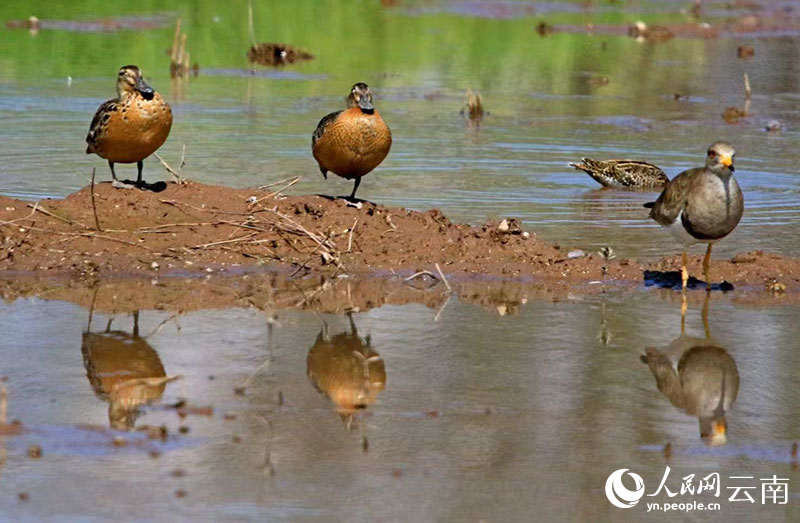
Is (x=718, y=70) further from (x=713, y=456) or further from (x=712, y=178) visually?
(x=713, y=456)

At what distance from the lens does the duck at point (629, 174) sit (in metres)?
14.9

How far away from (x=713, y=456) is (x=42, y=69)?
1820 centimetres

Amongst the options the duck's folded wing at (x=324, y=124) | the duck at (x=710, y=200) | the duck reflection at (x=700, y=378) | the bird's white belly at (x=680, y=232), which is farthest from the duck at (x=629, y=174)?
the duck reflection at (x=700, y=378)

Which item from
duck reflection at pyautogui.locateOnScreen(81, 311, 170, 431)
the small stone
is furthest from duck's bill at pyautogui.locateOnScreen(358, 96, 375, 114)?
the small stone

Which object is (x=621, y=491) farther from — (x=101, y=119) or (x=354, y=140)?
(x=101, y=119)

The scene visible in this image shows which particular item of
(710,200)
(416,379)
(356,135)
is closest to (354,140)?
(356,135)

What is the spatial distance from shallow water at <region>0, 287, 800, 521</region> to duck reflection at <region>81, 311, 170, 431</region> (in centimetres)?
3

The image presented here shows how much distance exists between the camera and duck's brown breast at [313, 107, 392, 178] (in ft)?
36.4

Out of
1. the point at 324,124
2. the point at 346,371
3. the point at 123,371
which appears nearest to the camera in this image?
the point at 123,371

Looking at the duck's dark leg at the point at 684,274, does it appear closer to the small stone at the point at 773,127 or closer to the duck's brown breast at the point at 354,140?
the duck's brown breast at the point at 354,140

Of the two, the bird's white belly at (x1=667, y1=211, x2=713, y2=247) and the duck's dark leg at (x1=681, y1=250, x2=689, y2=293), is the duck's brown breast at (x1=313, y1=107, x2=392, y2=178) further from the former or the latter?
the duck's dark leg at (x1=681, y1=250, x2=689, y2=293)

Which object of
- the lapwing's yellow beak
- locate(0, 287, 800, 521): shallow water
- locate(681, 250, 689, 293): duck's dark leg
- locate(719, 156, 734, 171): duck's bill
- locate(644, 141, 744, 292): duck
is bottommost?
locate(0, 287, 800, 521): shallow water

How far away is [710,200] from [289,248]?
310cm

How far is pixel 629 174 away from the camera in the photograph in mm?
14914
